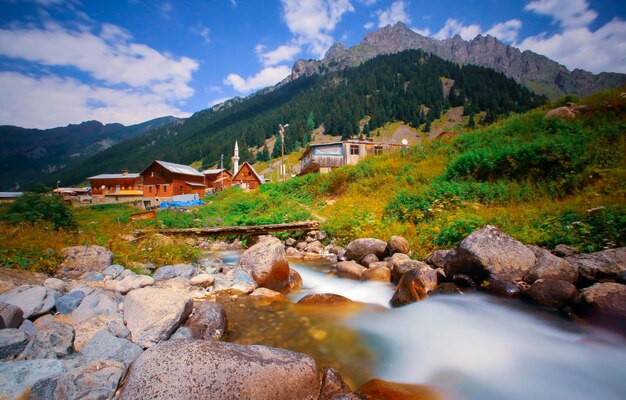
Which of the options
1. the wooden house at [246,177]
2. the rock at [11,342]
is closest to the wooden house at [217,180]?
the wooden house at [246,177]

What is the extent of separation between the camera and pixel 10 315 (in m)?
4.20

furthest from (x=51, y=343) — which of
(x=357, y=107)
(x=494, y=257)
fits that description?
(x=357, y=107)

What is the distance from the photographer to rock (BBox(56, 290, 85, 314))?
5.21 meters

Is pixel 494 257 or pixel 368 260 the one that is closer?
pixel 494 257

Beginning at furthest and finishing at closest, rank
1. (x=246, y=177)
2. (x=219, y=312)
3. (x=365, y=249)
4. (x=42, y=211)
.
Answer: (x=246, y=177)
(x=365, y=249)
(x=42, y=211)
(x=219, y=312)

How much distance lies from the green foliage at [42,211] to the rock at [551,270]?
553 inches

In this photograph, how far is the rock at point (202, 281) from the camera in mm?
7984

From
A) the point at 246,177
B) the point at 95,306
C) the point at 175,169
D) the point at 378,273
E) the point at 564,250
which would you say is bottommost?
the point at 378,273

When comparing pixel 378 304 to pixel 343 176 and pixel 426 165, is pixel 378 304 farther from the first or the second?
pixel 343 176

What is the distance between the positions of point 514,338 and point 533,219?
15.7 feet

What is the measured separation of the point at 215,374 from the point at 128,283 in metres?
4.81

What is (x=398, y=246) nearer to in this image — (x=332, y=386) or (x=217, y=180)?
(x=332, y=386)

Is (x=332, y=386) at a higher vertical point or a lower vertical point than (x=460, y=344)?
higher

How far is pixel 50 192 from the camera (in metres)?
10.2
